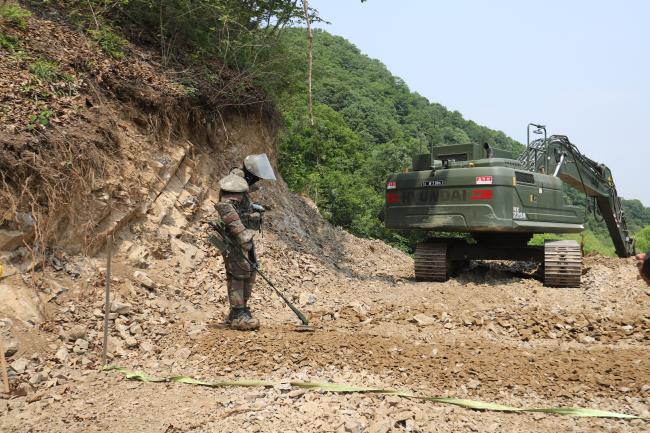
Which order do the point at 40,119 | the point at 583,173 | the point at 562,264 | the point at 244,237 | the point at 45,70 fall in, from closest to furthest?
1. the point at 244,237
2. the point at 40,119
3. the point at 45,70
4. the point at 562,264
5. the point at 583,173

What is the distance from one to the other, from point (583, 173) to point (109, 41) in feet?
31.3

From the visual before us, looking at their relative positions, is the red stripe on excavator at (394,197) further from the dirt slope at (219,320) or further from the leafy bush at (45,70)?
the leafy bush at (45,70)

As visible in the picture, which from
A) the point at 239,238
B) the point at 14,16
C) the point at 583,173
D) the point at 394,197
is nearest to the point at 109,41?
the point at 14,16

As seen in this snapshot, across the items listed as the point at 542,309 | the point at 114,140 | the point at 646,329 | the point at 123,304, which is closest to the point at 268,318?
the point at 123,304

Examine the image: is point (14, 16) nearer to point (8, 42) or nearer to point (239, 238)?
point (8, 42)

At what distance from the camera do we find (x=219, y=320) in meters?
6.64

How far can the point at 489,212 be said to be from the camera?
8648 mm

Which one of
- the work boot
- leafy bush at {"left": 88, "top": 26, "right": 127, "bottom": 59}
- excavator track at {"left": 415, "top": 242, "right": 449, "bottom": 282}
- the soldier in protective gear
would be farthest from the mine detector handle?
leafy bush at {"left": 88, "top": 26, "right": 127, "bottom": 59}

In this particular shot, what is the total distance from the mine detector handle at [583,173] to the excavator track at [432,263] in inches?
95.2

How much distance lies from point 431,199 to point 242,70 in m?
4.12

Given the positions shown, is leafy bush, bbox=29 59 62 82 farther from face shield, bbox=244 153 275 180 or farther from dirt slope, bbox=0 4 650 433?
face shield, bbox=244 153 275 180

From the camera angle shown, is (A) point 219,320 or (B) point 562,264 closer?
(A) point 219,320

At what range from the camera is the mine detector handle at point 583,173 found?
10.6 metres

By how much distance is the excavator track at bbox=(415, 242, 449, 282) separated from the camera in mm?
9766
